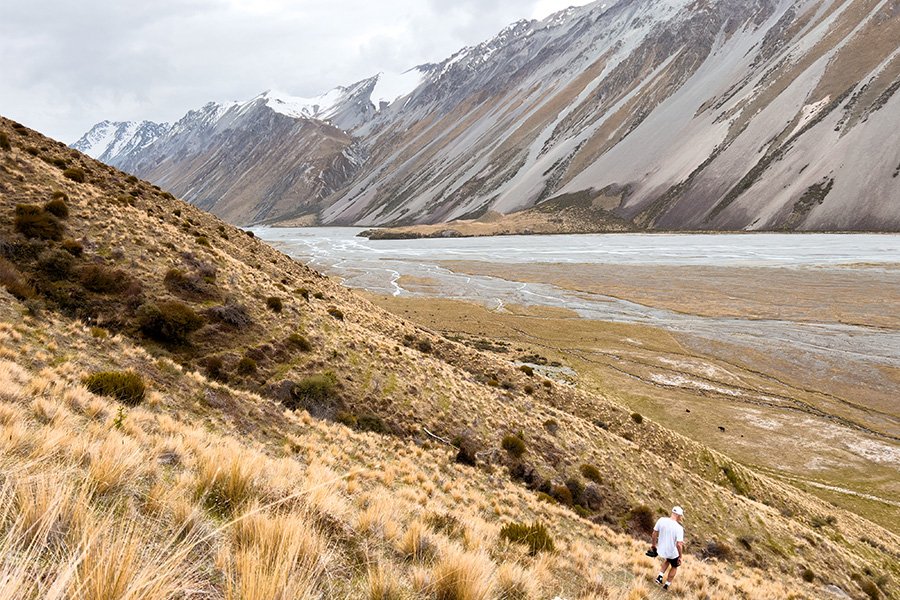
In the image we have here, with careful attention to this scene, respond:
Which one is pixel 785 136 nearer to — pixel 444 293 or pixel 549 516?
pixel 444 293

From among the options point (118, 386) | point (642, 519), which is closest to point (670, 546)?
point (642, 519)

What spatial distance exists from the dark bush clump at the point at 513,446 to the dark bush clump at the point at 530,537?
10194 mm

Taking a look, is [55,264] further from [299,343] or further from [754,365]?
[754,365]

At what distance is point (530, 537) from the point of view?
9969 millimetres

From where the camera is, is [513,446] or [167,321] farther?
[513,446]

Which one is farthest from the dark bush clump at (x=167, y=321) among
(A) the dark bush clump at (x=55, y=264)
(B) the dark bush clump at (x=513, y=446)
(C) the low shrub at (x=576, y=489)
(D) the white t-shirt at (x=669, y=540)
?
(D) the white t-shirt at (x=669, y=540)

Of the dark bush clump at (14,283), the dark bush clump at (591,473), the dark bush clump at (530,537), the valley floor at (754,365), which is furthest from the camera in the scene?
the valley floor at (754,365)

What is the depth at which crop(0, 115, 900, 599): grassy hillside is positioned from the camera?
12.8ft

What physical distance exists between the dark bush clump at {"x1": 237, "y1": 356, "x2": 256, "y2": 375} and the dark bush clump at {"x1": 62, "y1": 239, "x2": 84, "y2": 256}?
27.0 feet

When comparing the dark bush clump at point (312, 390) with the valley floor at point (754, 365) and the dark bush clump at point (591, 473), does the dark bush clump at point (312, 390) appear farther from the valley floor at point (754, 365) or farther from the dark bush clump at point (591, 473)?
the valley floor at point (754, 365)

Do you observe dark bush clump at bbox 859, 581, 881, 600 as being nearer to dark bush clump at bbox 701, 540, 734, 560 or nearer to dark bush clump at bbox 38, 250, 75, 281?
dark bush clump at bbox 701, 540, 734, 560

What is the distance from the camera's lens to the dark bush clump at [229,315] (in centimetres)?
2044

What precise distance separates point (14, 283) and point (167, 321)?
4597 millimetres

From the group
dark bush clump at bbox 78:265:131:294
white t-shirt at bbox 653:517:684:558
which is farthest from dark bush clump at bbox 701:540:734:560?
dark bush clump at bbox 78:265:131:294
